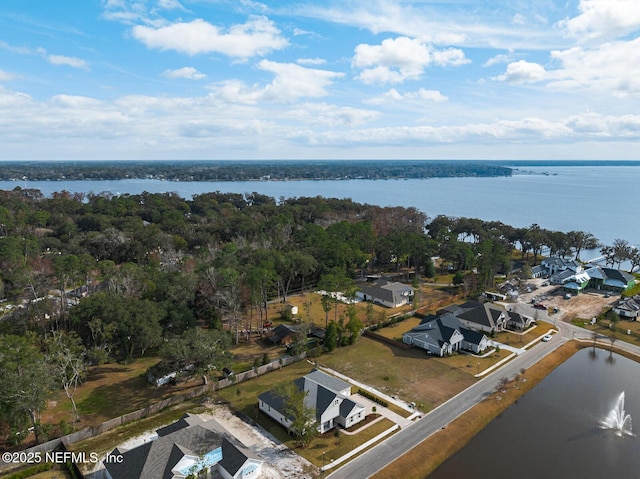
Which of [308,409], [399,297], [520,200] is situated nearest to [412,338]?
[399,297]

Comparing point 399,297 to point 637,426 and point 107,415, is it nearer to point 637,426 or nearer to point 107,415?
point 637,426

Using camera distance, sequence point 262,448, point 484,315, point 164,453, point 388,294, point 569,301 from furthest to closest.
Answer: point 569,301 → point 388,294 → point 484,315 → point 262,448 → point 164,453

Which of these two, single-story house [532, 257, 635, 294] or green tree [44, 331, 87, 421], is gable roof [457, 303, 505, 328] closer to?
single-story house [532, 257, 635, 294]

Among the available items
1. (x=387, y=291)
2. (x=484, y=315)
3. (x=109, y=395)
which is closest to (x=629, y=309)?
(x=484, y=315)

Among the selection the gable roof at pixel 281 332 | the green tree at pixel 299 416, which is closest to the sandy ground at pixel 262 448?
the green tree at pixel 299 416

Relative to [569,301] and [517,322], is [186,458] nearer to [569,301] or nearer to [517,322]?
[517,322]

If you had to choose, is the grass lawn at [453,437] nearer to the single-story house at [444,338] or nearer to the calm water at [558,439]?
the calm water at [558,439]

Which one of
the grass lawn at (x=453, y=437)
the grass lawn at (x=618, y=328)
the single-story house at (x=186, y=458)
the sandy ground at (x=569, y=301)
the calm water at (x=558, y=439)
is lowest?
the calm water at (x=558, y=439)
